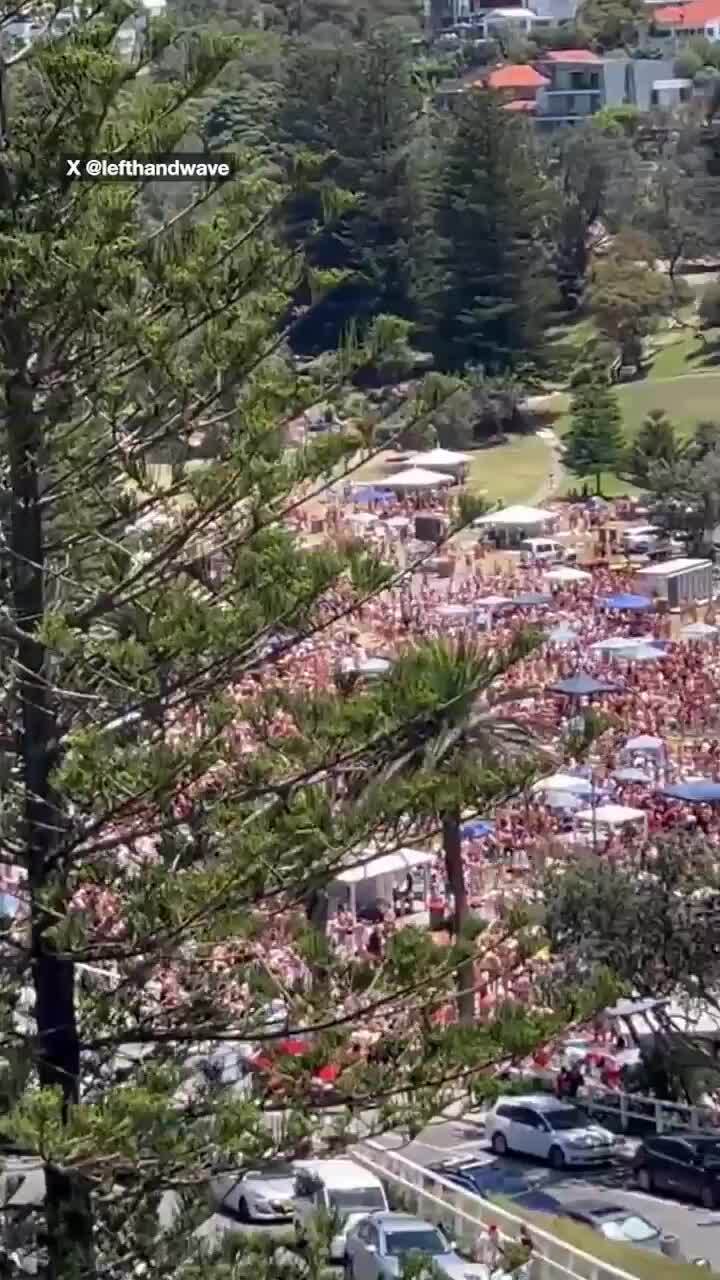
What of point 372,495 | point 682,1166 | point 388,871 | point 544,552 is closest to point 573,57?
point 372,495

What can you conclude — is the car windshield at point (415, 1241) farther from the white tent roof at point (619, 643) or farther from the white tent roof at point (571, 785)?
the white tent roof at point (619, 643)

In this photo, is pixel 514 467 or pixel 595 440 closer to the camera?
pixel 595 440

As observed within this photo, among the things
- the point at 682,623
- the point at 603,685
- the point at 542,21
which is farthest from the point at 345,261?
the point at 542,21

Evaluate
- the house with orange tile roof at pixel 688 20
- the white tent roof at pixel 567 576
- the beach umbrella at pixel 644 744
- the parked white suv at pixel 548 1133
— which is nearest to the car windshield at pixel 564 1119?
the parked white suv at pixel 548 1133

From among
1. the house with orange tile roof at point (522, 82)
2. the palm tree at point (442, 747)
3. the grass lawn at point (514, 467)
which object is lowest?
the grass lawn at point (514, 467)

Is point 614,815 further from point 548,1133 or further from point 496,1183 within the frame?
point 496,1183

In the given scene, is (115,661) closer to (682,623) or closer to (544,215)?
(682,623)
